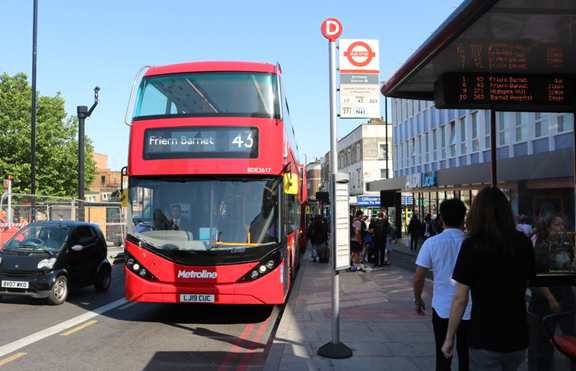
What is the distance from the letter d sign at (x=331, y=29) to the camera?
6684 mm

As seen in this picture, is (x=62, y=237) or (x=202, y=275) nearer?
(x=202, y=275)

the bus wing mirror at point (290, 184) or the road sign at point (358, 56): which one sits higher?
the road sign at point (358, 56)

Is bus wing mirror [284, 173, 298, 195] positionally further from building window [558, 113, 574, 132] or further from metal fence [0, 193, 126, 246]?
metal fence [0, 193, 126, 246]

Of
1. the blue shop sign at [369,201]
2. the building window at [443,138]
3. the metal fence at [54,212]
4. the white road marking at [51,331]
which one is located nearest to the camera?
the white road marking at [51,331]

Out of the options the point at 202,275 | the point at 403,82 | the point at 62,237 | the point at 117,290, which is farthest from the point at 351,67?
the point at 117,290

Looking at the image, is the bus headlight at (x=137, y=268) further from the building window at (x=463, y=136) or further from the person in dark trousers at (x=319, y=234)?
the building window at (x=463, y=136)

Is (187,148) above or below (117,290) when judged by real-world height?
above

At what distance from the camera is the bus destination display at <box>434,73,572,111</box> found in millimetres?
6293

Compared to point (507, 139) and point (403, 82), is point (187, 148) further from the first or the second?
point (507, 139)

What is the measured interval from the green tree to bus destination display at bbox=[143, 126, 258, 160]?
3139cm

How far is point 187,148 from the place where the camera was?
881cm

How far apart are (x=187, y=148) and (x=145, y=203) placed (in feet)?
3.69

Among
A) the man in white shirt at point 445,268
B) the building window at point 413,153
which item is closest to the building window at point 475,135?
the building window at point 413,153

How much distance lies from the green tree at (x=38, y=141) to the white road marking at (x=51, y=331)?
2957 centimetres
